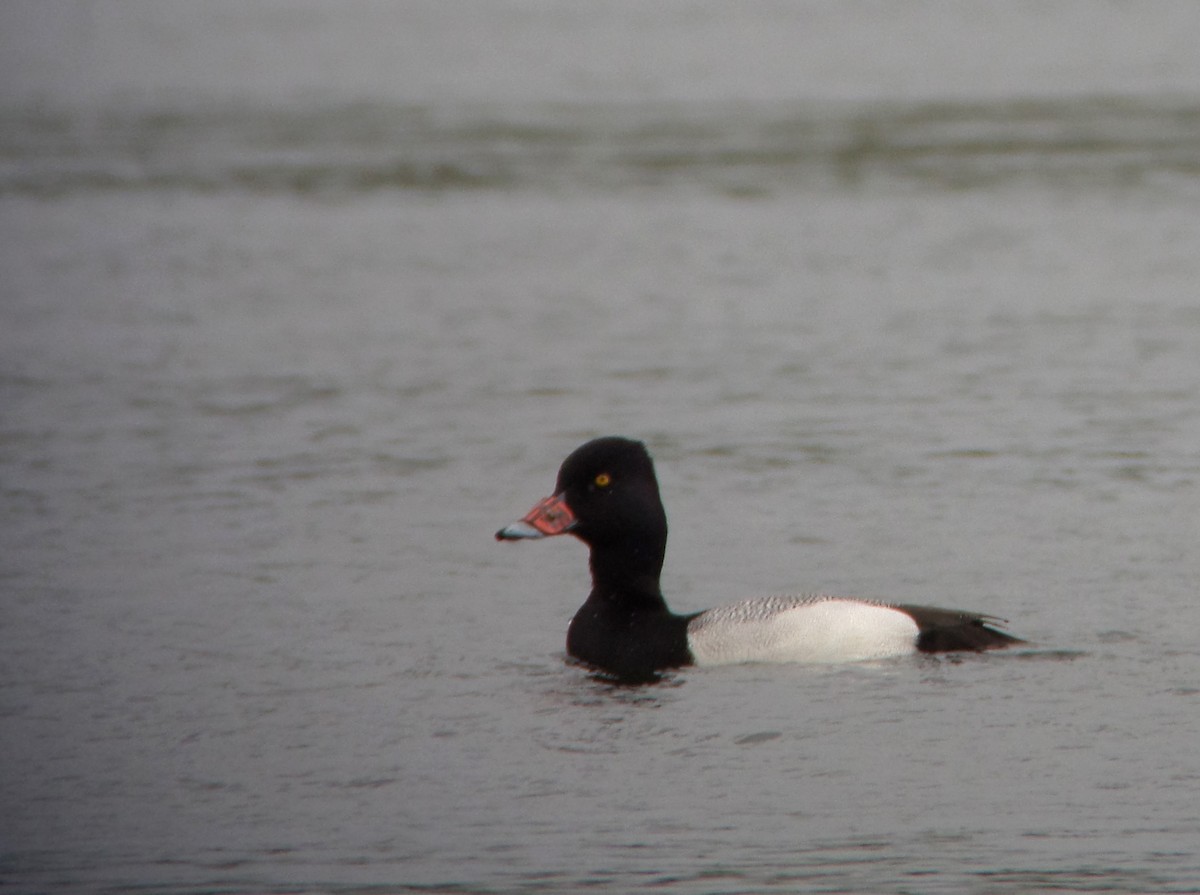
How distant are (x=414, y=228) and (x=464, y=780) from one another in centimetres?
1521

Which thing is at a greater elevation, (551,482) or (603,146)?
(603,146)

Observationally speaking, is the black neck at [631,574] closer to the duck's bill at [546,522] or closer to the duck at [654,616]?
the duck at [654,616]

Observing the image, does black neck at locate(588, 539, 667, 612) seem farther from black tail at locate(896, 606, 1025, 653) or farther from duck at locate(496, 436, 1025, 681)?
black tail at locate(896, 606, 1025, 653)

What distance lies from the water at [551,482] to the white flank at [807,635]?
0.31 feet

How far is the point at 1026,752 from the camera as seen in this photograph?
286 inches

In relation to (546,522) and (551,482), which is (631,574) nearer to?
(546,522)

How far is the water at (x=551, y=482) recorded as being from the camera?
22.0 ft

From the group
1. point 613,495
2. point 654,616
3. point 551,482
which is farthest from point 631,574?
point 551,482

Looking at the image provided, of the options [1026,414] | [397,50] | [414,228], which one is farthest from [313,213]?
[397,50]

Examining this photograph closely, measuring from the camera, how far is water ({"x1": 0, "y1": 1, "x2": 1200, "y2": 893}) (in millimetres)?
6699

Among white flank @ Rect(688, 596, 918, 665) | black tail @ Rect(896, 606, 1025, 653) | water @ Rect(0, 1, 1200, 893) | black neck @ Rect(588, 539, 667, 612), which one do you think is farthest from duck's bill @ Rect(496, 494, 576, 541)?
black tail @ Rect(896, 606, 1025, 653)

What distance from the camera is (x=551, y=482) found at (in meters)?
11.7

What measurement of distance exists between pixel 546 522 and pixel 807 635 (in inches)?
42.9

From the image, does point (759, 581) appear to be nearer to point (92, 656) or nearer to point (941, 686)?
point (941, 686)
